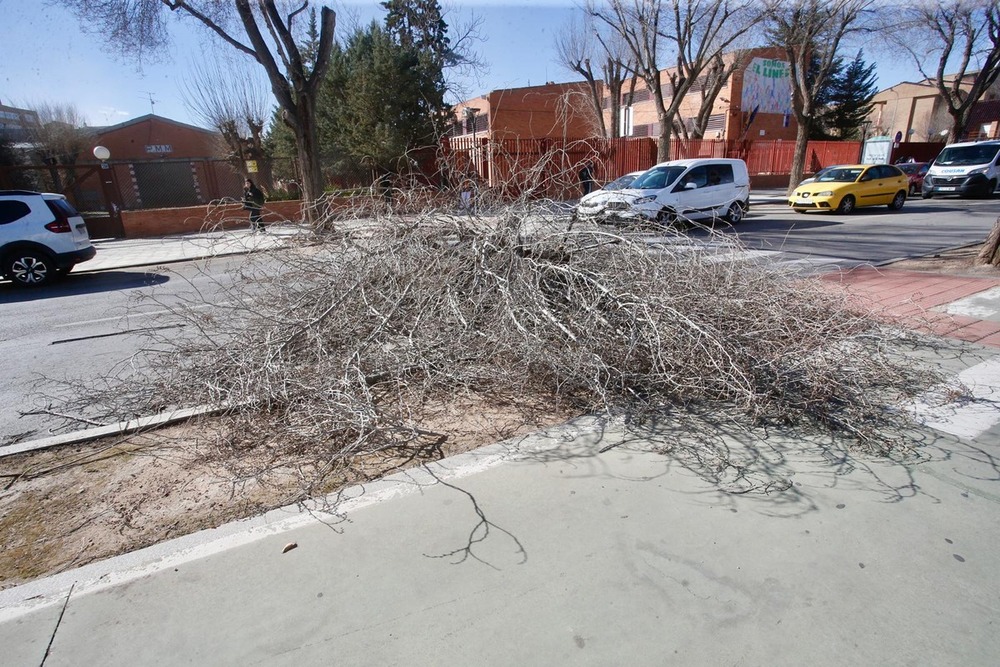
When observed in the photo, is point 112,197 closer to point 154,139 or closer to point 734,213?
point 734,213

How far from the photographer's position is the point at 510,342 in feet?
13.6

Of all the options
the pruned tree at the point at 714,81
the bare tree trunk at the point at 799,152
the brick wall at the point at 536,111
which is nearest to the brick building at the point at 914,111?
the pruned tree at the point at 714,81

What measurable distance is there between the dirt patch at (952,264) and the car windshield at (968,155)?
14.8m

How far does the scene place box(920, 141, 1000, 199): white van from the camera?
66.2ft

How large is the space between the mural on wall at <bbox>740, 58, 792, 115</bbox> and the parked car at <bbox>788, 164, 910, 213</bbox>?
21520mm

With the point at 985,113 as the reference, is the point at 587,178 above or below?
below

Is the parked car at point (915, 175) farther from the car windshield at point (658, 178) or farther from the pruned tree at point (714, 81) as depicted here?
the car windshield at point (658, 178)

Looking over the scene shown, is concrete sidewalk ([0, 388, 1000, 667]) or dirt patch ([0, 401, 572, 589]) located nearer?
concrete sidewalk ([0, 388, 1000, 667])

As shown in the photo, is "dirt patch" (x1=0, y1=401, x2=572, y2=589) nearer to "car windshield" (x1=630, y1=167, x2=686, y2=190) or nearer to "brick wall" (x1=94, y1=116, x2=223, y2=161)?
"car windshield" (x1=630, y1=167, x2=686, y2=190)

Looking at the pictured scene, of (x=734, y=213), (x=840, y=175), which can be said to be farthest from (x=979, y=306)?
(x=840, y=175)

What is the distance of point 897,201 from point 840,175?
234cm

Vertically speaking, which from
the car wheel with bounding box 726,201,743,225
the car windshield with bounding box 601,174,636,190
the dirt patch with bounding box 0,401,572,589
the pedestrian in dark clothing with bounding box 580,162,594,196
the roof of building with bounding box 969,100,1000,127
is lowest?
the dirt patch with bounding box 0,401,572,589

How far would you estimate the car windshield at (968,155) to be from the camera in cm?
2042

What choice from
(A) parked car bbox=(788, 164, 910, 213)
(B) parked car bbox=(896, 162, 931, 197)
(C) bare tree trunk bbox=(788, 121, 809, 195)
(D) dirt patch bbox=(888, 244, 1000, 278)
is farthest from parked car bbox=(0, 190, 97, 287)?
(B) parked car bbox=(896, 162, 931, 197)
